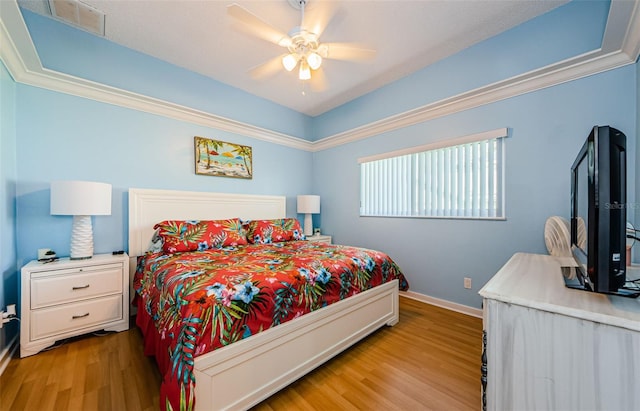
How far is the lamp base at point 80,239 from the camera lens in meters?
2.19

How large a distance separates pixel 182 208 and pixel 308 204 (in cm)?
181

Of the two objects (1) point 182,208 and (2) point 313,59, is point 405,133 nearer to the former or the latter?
(2) point 313,59

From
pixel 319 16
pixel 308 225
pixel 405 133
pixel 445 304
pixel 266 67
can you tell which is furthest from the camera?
pixel 308 225

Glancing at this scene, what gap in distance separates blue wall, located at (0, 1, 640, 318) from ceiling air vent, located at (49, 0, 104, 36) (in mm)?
147

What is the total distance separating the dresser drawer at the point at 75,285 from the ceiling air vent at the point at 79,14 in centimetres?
224

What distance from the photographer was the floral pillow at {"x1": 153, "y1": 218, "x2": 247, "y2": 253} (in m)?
2.42

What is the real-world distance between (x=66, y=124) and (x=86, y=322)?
1.86 meters

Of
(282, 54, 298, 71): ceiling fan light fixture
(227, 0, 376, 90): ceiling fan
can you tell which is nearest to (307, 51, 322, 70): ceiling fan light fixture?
(227, 0, 376, 90): ceiling fan

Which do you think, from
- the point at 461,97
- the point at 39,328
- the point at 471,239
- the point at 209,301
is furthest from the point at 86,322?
the point at 461,97

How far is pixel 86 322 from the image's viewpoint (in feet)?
6.88

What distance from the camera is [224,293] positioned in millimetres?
1318

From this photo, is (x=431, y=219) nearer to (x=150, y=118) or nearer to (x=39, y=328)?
(x=150, y=118)

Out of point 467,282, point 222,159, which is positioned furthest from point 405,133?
point 222,159

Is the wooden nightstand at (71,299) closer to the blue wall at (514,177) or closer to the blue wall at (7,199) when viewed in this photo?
the blue wall at (7,199)
